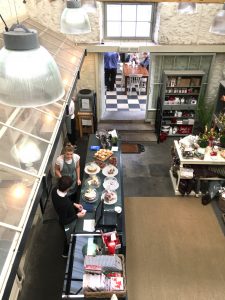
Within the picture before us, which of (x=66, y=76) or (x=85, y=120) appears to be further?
(x=85, y=120)

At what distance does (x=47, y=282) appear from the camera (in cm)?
440

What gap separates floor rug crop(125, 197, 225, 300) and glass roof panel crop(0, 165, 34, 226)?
8.57ft

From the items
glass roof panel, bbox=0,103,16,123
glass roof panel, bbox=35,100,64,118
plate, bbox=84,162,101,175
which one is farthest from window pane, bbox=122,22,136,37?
glass roof panel, bbox=0,103,16,123

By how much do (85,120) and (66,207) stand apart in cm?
443

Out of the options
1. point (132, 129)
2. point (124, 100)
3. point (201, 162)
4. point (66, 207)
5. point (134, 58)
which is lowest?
point (132, 129)

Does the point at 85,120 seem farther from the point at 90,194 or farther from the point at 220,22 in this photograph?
the point at 220,22

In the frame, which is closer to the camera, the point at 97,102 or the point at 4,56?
the point at 4,56

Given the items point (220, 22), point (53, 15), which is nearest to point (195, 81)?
point (220, 22)

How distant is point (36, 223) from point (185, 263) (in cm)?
297

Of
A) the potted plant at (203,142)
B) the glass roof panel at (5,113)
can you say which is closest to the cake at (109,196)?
the glass roof panel at (5,113)

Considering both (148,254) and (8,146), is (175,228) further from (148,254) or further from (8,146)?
(8,146)

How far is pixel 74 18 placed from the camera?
4.03 m

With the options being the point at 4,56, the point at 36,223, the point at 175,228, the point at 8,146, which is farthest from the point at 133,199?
the point at 4,56

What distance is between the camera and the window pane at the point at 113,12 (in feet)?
23.8
